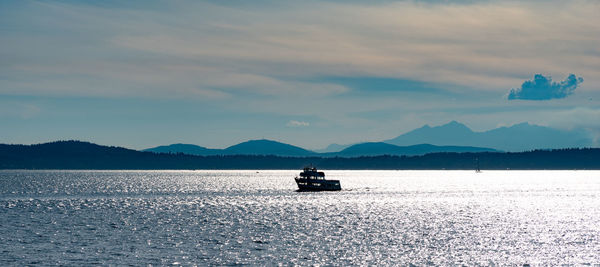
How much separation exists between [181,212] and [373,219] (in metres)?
42.1

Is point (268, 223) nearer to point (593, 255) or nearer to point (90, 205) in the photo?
point (593, 255)

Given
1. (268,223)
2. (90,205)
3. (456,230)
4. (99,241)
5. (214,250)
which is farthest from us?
(90,205)

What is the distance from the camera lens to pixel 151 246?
84.7m

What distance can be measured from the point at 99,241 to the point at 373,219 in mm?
56462

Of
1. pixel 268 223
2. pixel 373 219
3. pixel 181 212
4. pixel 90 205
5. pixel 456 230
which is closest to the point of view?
pixel 456 230

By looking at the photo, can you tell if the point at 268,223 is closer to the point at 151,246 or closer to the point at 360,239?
the point at 360,239

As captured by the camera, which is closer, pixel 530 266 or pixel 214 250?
pixel 530 266

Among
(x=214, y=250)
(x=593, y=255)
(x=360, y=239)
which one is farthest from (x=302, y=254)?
(x=593, y=255)

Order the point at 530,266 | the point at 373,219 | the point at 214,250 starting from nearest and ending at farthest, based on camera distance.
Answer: the point at 530,266 → the point at 214,250 → the point at 373,219

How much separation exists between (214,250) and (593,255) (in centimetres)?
4371

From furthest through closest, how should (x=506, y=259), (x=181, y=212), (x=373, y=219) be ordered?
(x=181, y=212), (x=373, y=219), (x=506, y=259)

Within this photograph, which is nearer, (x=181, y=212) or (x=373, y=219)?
(x=373, y=219)

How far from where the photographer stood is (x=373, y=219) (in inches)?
5089

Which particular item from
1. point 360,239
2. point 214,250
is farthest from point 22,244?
point 360,239
